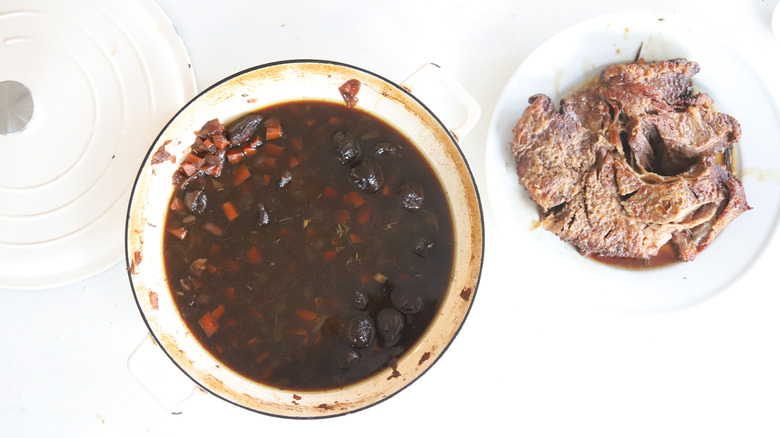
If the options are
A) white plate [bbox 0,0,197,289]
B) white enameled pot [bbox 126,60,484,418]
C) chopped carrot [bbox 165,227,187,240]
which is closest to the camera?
white enameled pot [bbox 126,60,484,418]

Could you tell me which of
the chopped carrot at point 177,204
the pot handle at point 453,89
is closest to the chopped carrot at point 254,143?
the chopped carrot at point 177,204

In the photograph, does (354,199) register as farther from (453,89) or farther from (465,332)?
(465,332)

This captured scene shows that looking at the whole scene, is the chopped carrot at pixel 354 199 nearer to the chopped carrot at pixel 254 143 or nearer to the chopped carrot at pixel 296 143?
the chopped carrot at pixel 296 143

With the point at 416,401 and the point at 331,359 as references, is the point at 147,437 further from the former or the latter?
the point at 416,401

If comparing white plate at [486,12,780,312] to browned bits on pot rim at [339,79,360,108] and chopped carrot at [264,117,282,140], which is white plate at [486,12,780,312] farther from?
chopped carrot at [264,117,282,140]

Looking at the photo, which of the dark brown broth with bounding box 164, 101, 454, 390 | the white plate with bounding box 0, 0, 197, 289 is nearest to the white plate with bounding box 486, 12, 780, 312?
the dark brown broth with bounding box 164, 101, 454, 390
